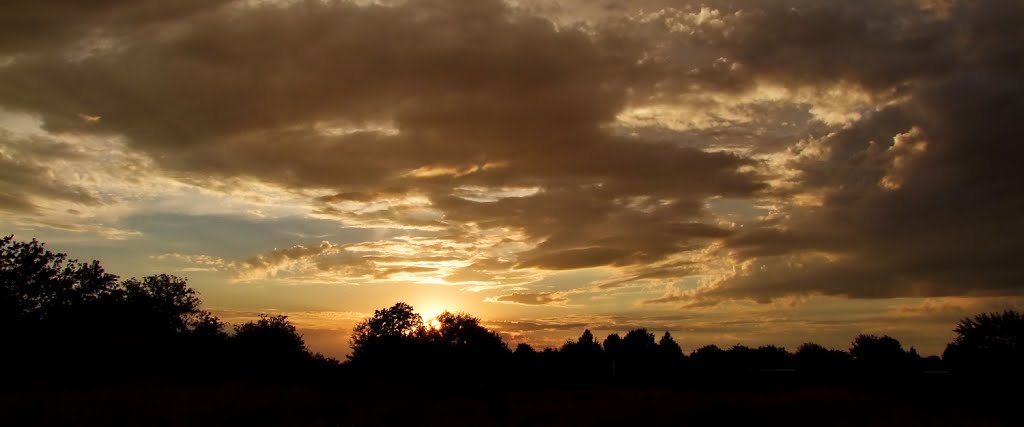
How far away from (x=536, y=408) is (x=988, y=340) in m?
40.1

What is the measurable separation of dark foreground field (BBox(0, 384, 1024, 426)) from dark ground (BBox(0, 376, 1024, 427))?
0.04m

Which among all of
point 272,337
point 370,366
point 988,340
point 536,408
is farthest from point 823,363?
point 272,337

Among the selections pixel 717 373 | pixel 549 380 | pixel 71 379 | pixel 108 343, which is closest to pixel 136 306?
pixel 108 343

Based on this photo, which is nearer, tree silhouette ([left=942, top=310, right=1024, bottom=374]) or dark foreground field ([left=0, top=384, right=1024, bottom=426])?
dark foreground field ([left=0, top=384, right=1024, bottom=426])

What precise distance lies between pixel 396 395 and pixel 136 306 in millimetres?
72788

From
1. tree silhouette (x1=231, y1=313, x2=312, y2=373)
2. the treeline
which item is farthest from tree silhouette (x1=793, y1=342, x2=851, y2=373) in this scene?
tree silhouette (x1=231, y1=313, x2=312, y2=373)

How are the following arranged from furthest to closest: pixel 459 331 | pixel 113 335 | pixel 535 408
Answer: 1. pixel 459 331
2. pixel 113 335
3. pixel 535 408

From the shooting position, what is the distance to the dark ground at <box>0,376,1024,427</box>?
2286cm

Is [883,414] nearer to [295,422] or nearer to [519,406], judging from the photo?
[519,406]

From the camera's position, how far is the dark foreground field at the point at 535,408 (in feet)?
75.0

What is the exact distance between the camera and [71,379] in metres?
35.6

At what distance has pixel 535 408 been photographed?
28172 mm

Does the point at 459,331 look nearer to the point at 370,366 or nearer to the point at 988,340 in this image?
the point at 370,366

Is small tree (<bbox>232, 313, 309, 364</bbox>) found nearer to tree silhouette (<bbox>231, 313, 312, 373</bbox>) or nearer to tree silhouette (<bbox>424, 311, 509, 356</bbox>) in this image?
tree silhouette (<bbox>231, 313, 312, 373</bbox>)
